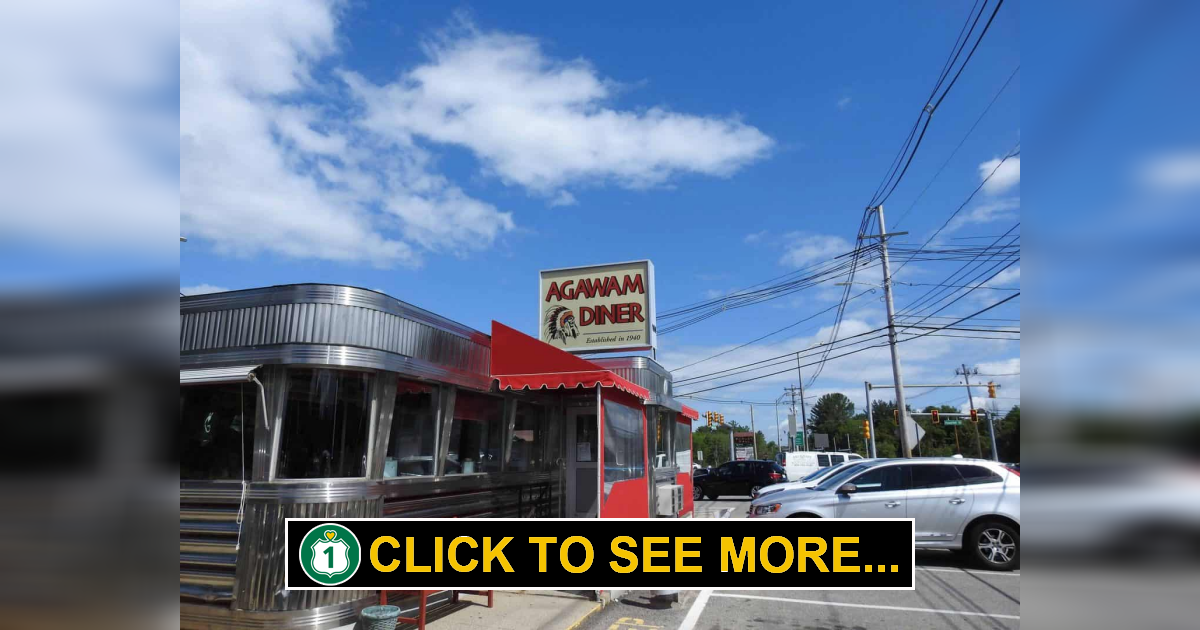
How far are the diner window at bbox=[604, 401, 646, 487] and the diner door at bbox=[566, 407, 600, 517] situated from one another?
612 millimetres

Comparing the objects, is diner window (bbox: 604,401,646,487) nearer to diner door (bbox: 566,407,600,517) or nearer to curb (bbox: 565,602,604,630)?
diner door (bbox: 566,407,600,517)

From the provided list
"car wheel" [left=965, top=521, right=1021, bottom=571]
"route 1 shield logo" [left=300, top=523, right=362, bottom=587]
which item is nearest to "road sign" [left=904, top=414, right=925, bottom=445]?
"car wheel" [left=965, top=521, right=1021, bottom=571]

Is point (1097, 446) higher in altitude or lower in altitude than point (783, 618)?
higher

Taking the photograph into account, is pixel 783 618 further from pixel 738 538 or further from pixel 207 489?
pixel 207 489

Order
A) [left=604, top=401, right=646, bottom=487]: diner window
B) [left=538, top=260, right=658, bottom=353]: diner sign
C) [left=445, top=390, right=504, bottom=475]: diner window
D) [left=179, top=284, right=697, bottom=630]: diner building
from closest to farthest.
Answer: [left=179, top=284, right=697, bottom=630]: diner building → [left=445, top=390, right=504, bottom=475]: diner window → [left=604, top=401, right=646, bottom=487]: diner window → [left=538, top=260, right=658, bottom=353]: diner sign

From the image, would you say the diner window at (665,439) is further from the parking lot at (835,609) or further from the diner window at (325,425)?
the diner window at (325,425)

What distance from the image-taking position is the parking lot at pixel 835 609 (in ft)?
21.1

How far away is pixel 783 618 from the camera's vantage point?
6637 millimetres

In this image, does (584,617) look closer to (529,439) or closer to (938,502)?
(529,439)

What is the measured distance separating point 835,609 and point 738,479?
15248 mm

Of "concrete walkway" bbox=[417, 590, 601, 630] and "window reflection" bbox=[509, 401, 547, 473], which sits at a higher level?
"window reflection" bbox=[509, 401, 547, 473]

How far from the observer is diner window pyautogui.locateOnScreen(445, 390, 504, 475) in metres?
7.44

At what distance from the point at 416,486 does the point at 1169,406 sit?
648cm

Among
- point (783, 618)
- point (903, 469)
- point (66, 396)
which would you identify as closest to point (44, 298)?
point (66, 396)
